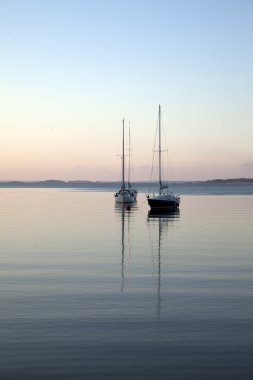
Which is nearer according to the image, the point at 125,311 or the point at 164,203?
the point at 125,311

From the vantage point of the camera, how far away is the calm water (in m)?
8.20

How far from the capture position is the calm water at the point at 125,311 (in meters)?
8.20

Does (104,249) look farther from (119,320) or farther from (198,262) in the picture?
(119,320)

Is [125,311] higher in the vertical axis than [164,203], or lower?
lower

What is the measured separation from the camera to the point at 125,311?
37.9 feet

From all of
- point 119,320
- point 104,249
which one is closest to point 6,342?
point 119,320

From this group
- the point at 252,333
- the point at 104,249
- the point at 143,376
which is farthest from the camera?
the point at 104,249

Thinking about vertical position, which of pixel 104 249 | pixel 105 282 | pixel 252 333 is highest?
pixel 104 249

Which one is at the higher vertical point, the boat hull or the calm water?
the boat hull

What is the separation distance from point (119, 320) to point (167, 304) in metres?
1.87

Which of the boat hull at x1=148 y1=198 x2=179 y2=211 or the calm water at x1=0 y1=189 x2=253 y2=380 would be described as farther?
the boat hull at x1=148 y1=198 x2=179 y2=211

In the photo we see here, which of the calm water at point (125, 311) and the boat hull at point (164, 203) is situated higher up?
the boat hull at point (164, 203)

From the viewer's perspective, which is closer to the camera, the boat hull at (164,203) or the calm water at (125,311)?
the calm water at (125,311)

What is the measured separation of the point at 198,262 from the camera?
1897 centimetres
